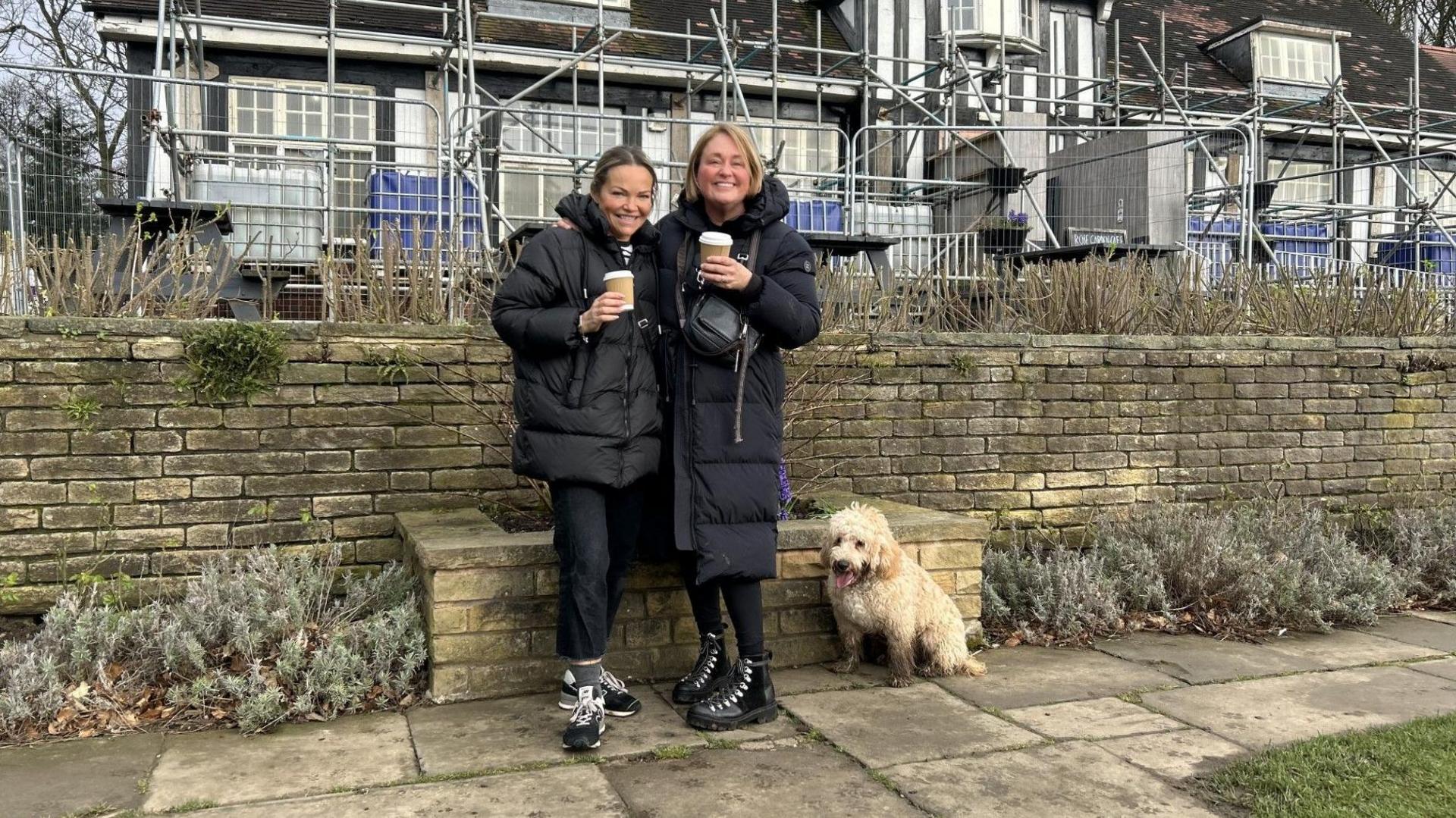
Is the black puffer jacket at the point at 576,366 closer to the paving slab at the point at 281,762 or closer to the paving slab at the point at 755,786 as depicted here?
the paving slab at the point at 755,786

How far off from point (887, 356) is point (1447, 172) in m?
19.0

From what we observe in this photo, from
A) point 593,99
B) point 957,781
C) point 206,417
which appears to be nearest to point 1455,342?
point 957,781

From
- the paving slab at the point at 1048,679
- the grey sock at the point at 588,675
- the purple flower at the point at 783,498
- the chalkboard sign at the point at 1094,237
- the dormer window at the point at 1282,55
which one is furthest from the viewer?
the dormer window at the point at 1282,55

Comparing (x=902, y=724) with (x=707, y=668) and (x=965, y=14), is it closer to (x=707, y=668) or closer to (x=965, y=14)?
(x=707, y=668)

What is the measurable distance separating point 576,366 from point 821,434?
2.48 meters

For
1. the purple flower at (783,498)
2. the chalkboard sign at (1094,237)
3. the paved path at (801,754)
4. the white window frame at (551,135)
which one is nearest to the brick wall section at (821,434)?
the purple flower at (783,498)

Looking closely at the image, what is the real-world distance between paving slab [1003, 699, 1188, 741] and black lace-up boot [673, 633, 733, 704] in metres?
1.10

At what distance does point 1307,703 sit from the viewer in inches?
158

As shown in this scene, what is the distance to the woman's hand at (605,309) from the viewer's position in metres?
3.24

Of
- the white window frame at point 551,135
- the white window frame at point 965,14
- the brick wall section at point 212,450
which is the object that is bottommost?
the brick wall section at point 212,450

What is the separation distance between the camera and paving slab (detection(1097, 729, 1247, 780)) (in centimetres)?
329

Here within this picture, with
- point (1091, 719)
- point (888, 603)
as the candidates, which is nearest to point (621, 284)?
point (888, 603)

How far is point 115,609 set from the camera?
4.39m

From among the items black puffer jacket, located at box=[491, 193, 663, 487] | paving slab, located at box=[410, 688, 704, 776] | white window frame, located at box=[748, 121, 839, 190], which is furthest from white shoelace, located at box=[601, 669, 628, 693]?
white window frame, located at box=[748, 121, 839, 190]
